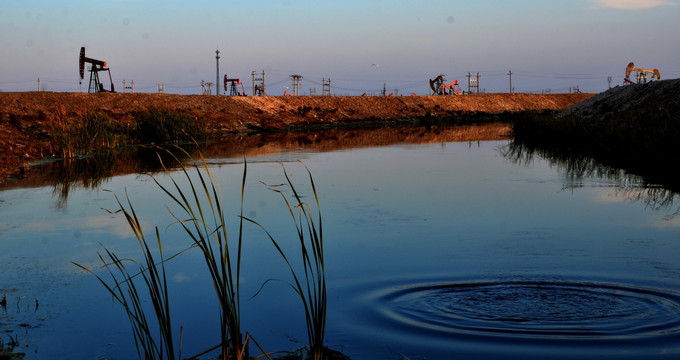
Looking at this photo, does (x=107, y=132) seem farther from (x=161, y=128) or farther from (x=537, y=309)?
(x=537, y=309)

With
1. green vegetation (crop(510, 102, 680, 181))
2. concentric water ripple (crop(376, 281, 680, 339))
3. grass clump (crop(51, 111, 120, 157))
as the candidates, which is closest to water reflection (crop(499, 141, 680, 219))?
green vegetation (crop(510, 102, 680, 181))

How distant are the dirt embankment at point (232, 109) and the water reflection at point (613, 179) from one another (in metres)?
11.9

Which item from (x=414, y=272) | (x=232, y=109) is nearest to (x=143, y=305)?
(x=414, y=272)

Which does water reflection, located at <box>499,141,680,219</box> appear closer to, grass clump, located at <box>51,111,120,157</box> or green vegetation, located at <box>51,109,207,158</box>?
green vegetation, located at <box>51,109,207,158</box>

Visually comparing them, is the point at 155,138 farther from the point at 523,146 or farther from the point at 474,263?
the point at 474,263

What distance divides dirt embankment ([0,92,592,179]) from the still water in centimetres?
795

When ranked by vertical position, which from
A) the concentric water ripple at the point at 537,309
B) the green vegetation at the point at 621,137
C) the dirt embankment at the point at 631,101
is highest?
the dirt embankment at the point at 631,101

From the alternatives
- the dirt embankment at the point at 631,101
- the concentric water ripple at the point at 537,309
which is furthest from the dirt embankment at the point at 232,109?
the dirt embankment at the point at 631,101

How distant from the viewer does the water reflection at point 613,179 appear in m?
11.0

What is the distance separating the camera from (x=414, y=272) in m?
6.65

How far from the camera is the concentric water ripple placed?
16.3ft

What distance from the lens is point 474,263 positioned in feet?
22.9

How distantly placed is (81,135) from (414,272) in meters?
16.7

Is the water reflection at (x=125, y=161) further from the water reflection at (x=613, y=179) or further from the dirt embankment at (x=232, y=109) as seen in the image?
the water reflection at (x=613, y=179)
